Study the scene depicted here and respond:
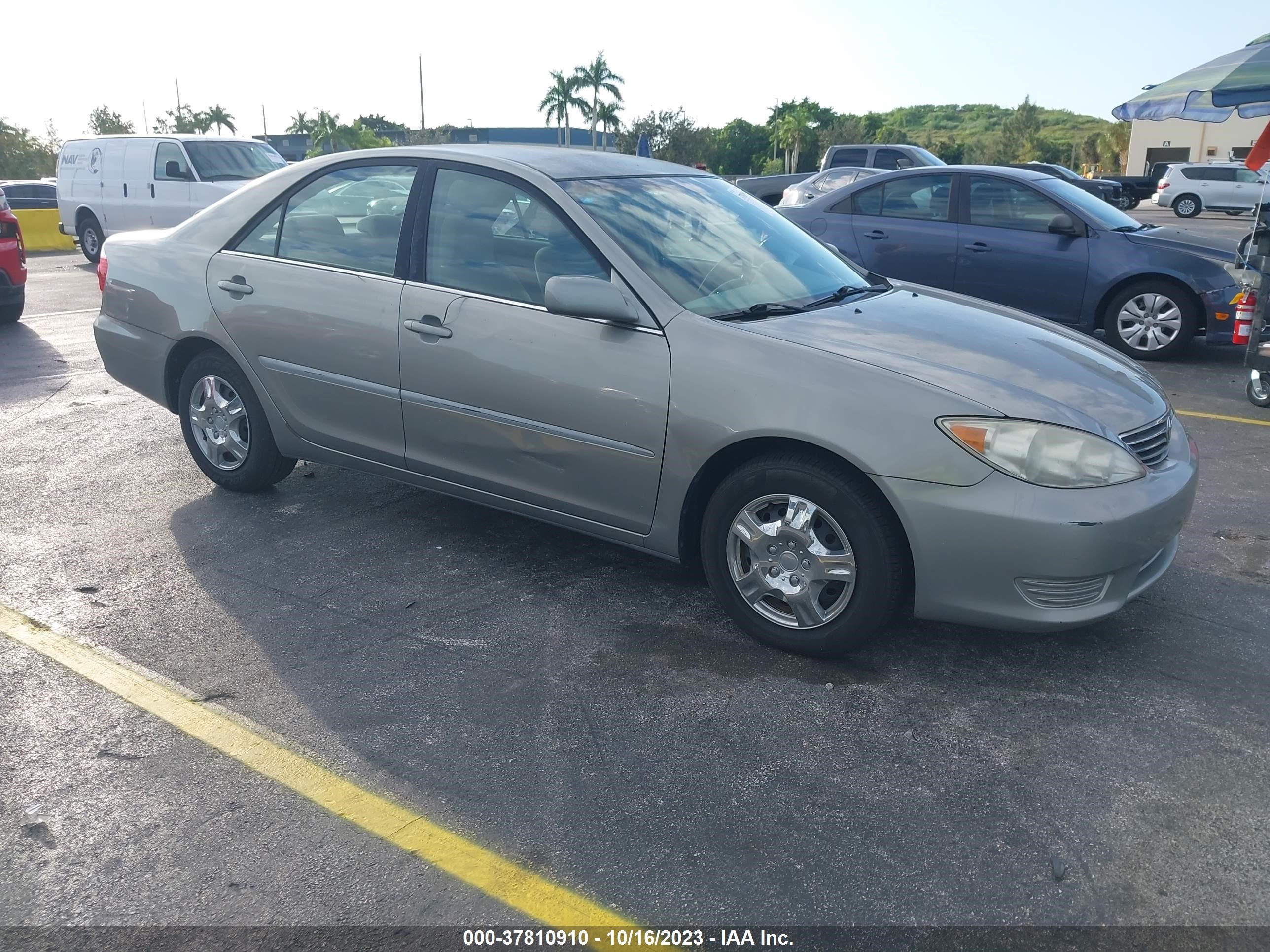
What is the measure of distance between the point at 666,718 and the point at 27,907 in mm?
1712

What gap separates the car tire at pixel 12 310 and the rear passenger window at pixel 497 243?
817cm

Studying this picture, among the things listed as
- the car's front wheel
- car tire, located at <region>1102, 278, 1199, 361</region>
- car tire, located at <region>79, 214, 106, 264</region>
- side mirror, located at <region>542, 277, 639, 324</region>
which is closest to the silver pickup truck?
car tire, located at <region>79, 214, 106, 264</region>

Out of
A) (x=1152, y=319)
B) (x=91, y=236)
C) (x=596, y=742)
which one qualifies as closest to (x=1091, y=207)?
(x=1152, y=319)

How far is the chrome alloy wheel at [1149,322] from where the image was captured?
8578 millimetres

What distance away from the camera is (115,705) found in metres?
3.35

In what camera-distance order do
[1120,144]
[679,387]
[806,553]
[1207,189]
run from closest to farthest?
[806,553] → [679,387] → [1207,189] → [1120,144]

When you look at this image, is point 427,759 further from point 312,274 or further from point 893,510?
point 312,274

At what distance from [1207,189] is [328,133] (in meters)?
58.4

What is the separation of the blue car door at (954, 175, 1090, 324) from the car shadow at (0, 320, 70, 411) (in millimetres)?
7273

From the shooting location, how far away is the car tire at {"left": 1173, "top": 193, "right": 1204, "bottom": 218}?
34531 mm

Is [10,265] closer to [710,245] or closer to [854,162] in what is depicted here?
[710,245]

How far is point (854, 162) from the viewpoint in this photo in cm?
2150

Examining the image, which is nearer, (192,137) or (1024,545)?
(1024,545)

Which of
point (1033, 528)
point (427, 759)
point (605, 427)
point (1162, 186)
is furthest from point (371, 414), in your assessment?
point (1162, 186)
